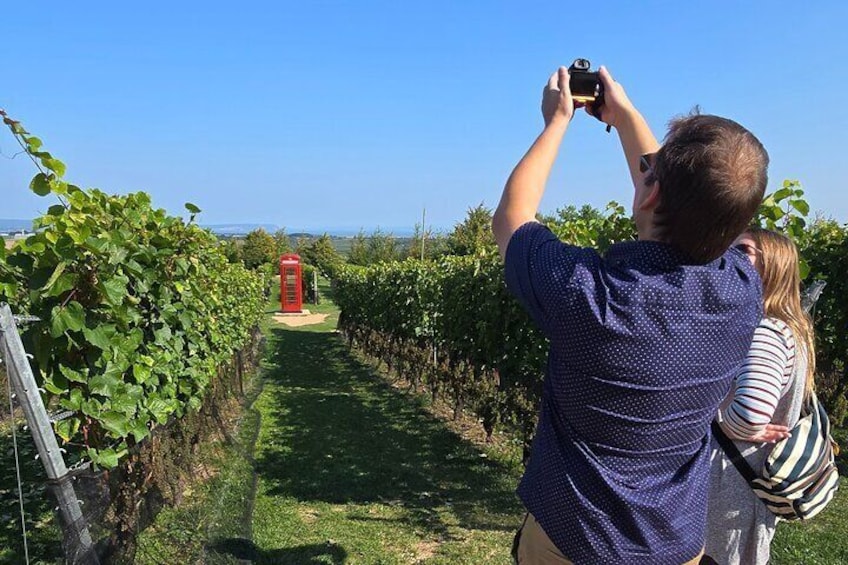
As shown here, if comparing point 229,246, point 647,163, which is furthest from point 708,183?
point 229,246

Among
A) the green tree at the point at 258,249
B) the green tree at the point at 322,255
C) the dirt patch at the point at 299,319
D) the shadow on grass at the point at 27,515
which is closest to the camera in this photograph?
the shadow on grass at the point at 27,515

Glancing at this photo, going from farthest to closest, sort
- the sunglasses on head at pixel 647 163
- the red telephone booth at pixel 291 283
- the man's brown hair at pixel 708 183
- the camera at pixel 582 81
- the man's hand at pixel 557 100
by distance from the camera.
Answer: the red telephone booth at pixel 291 283
the camera at pixel 582 81
the man's hand at pixel 557 100
the sunglasses on head at pixel 647 163
the man's brown hair at pixel 708 183

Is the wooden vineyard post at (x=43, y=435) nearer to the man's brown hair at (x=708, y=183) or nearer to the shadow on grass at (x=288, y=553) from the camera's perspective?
the shadow on grass at (x=288, y=553)

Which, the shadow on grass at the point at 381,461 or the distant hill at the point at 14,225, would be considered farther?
the shadow on grass at the point at 381,461

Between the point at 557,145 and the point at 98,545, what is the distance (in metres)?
2.72

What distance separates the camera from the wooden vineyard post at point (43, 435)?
2.27 m

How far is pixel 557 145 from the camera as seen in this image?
142 centimetres

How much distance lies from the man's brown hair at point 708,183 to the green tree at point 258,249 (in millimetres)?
36823

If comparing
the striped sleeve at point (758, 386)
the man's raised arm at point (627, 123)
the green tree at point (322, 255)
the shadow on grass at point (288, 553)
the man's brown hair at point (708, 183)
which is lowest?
the shadow on grass at point (288, 553)

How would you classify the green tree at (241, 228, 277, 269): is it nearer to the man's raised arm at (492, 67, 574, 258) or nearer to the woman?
the woman

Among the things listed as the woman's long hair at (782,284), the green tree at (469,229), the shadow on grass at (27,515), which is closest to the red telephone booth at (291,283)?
the green tree at (469,229)

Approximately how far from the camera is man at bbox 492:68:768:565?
1.20m

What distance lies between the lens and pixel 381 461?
6.71 meters

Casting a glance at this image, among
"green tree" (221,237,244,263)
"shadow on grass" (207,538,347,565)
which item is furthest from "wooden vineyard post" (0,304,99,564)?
"green tree" (221,237,244,263)
